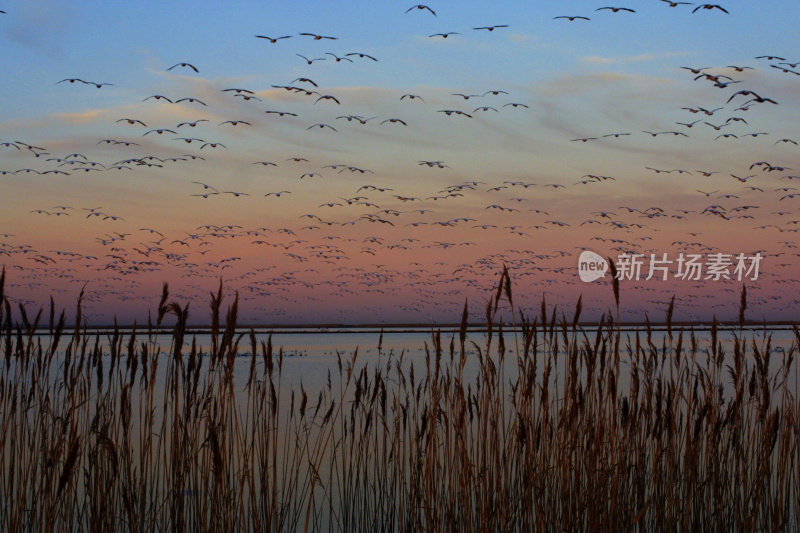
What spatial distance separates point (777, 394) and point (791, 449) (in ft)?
30.1

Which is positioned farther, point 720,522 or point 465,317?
point 720,522

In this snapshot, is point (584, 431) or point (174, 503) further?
point (584, 431)

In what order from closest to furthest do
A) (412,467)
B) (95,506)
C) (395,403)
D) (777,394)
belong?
(95,506), (412,467), (395,403), (777,394)

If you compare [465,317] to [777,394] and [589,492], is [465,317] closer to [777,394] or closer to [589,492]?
[589,492]

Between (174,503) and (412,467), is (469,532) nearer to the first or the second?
(412,467)

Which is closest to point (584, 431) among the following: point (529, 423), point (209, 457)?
point (529, 423)

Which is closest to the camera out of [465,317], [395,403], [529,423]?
[465,317]

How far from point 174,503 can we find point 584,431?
8.70 feet

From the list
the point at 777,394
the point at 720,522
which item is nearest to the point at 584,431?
the point at 720,522

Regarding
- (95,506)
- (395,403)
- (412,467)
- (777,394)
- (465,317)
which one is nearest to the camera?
(465,317)

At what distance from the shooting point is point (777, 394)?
13562mm

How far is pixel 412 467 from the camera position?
5.10m

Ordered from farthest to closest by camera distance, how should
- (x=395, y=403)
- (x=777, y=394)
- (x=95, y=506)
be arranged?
(x=777, y=394)
(x=395, y=403)
(x=95, y=506)

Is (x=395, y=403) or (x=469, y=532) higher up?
(x=395, y=403)
